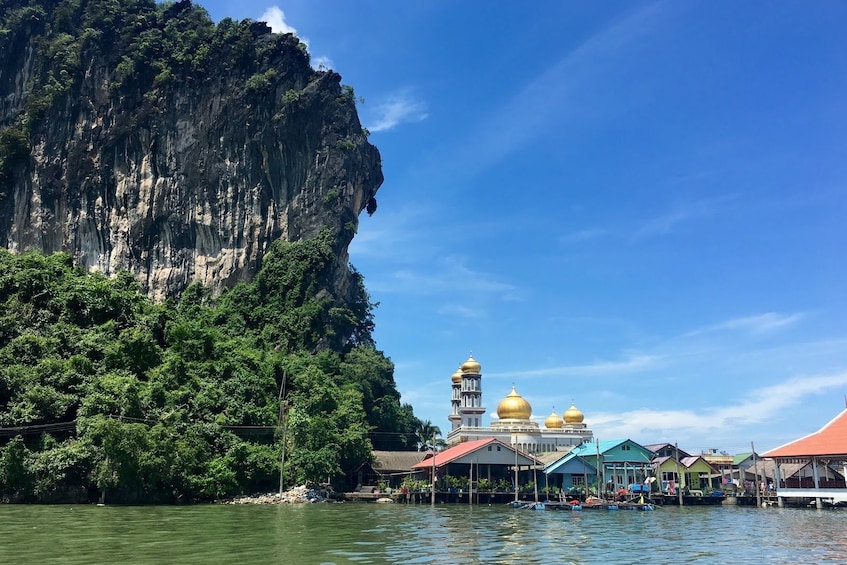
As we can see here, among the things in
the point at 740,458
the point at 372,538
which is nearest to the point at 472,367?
the point at 740,458

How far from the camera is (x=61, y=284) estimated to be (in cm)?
4100

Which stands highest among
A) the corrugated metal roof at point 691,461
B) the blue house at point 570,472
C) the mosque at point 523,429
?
the mosque at point 523,429

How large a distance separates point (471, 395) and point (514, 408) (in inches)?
337

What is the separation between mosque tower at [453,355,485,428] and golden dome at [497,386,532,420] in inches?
238

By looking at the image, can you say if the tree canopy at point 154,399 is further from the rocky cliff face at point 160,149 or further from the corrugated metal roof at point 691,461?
the corrugated metal roof at point 691,461

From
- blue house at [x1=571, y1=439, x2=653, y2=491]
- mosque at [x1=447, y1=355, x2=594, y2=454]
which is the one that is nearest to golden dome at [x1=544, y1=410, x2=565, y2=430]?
mosque at [x1=447, y1=355, x2=594, y2=454]

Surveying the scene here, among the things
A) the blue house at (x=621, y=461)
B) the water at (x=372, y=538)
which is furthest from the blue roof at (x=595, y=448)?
the water at (x=372, y=538)

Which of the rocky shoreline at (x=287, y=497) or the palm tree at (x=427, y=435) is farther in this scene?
the palm tree at (x=427, y=435)

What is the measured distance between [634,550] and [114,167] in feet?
190

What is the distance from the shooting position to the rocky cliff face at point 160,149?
61.0 metres

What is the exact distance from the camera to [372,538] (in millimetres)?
18156

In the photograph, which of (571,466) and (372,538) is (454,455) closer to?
(571,466)

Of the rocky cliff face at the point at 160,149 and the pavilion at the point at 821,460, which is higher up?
the rocky cliff face at the point at 160,149

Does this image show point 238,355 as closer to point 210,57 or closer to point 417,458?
point 417,458
